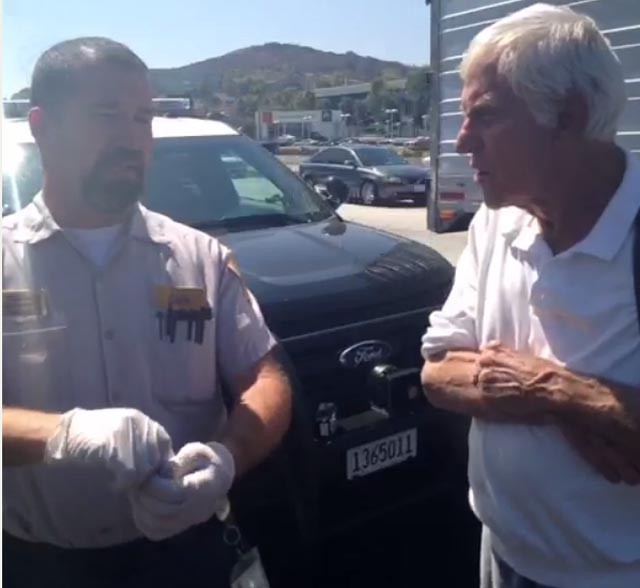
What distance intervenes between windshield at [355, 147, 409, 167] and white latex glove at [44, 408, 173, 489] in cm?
2019

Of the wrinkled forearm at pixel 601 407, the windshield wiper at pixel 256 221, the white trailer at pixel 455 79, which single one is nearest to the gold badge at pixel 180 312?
the wrinkled forearm at pixel 601 407

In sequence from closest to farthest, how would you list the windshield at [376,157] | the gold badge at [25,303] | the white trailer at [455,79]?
the gold badge at [25,303]
the white trailer at [455,79]
the windshield at [376,157]

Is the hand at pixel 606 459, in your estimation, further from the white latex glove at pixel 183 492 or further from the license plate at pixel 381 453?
the license plate at pixel 381 453

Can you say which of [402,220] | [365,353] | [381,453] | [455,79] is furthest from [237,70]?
[402,220]

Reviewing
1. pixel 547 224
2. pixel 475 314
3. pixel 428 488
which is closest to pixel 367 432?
pixel 428 488

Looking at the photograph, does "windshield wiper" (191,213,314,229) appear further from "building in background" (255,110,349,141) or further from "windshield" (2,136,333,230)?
"building in background" (255,110,349,141)

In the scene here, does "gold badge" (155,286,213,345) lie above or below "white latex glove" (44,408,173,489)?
above

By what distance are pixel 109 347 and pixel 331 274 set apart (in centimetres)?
168

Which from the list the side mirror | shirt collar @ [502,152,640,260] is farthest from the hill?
shirt collar @ [502,152,640,260]

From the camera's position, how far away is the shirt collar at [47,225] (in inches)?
76.8

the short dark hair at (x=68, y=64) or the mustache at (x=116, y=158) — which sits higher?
the short dark hair at (x=68, y=64)

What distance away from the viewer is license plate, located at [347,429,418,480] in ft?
10.9

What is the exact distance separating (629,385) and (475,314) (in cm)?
44

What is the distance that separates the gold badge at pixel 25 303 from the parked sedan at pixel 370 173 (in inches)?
706
